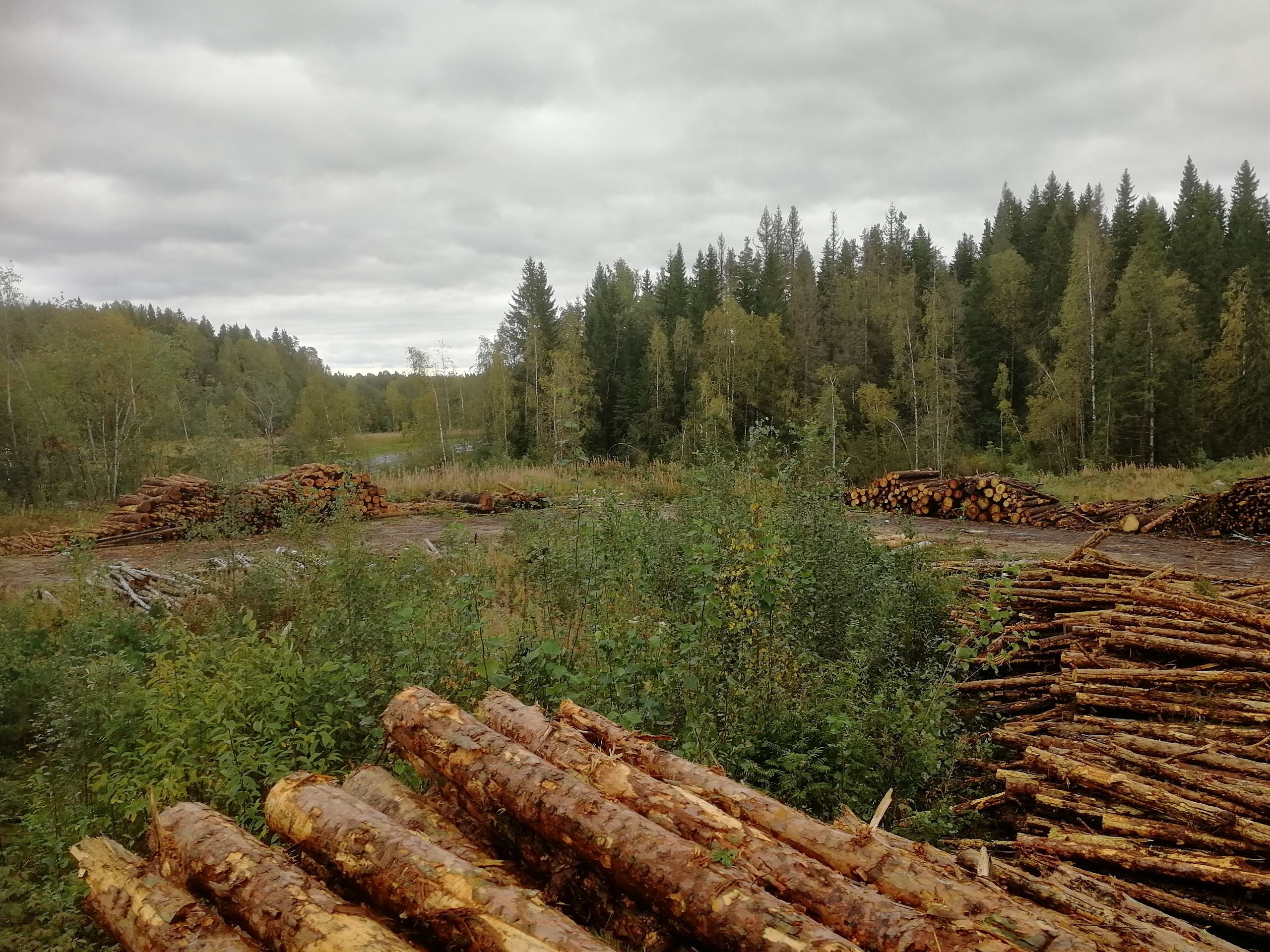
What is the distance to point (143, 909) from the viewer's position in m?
2.79

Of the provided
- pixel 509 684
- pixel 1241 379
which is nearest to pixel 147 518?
pixel 509 684

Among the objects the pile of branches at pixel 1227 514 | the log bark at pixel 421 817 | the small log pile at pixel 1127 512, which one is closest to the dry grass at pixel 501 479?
the small log pile at pixel 1127 512

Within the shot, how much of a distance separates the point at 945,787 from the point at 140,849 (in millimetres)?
4947

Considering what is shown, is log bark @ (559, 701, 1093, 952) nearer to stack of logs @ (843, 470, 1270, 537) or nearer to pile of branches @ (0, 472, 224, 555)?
stack of logs @ (843, 470, 1270, 537)

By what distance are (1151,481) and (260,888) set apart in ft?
79.6

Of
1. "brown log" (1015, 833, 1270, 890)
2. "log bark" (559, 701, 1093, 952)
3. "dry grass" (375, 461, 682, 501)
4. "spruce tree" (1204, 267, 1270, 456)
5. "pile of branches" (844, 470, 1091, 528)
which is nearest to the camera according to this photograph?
"log bark" (559, 701, 1093, 952)

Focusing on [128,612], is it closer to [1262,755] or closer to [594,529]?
[594,529]

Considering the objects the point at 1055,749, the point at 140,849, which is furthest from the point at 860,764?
the point at 140,849

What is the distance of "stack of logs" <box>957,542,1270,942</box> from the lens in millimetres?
3525

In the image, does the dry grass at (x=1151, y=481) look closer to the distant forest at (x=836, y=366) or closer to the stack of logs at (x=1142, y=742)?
the distant forest at (x=836, y=366)

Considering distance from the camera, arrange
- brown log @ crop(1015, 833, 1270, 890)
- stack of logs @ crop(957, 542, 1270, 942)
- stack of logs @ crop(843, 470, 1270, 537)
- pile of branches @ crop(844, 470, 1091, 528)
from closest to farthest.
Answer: brown log @ crop(1015, 833, 1270, 890)
stack of logs @ crop(957, 542, 1270, 942)
stack of logs @ crop(843, 470, 1270, 537)
pile of branches @ crop(844, 470, 1091, 528)

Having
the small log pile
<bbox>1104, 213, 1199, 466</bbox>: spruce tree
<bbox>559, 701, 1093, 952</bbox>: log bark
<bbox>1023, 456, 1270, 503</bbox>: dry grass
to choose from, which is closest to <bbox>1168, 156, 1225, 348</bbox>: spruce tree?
<bbox>1104, 213, 1199, 466</bbox>: spruce tree

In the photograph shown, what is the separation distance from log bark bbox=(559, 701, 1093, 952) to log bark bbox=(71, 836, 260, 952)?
1.64 meters

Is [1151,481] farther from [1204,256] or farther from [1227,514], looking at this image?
[1204,256]
